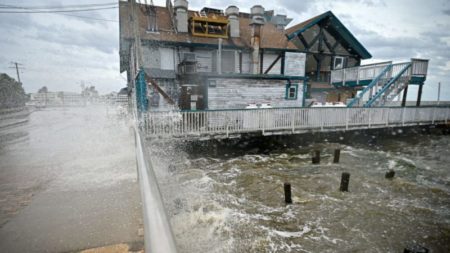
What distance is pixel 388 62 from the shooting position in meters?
17.5

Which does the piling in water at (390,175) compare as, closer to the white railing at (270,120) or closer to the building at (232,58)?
the white railing at (270,120)

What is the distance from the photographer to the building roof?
645 inches

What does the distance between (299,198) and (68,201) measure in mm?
6664

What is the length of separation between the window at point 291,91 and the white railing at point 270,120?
4342mm

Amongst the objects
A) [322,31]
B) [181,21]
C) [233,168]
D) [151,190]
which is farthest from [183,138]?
[322,31]

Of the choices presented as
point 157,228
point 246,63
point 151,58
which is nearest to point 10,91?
point 151,58

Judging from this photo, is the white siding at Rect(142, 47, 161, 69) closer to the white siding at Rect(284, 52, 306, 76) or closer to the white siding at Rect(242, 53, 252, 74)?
the white siding at Rect(242, 53, 252, 74)

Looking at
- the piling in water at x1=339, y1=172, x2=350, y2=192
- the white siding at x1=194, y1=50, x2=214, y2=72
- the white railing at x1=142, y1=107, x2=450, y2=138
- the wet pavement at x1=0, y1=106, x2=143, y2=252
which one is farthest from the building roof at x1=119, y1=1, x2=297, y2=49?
the piling in water at x1=339, y1=172, x2=350, y2=192

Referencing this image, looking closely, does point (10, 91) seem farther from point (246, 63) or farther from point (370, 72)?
point (370, 72)

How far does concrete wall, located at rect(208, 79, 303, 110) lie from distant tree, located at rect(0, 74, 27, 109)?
46.7 meters

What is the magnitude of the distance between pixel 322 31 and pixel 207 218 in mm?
23785

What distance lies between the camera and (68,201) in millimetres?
4664

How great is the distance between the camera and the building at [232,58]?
15.2 metres

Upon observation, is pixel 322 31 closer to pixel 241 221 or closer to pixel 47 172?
pixel 241 221
